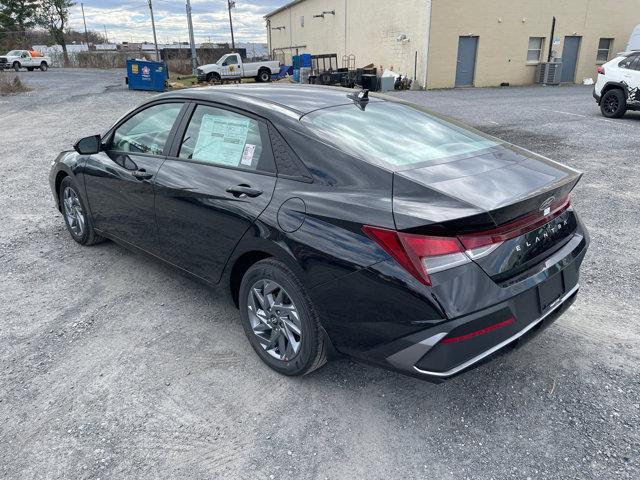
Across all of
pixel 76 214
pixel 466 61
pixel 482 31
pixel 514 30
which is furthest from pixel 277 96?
pixel 514 30

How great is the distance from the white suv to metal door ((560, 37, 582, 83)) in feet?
55.9

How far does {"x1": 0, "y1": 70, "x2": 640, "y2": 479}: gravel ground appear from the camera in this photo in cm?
238

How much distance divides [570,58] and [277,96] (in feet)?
100

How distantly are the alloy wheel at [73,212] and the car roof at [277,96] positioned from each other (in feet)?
5.83

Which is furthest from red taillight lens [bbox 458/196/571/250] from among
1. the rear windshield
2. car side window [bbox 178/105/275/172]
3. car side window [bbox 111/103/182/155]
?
car side window [bbox 111/103/182/155]

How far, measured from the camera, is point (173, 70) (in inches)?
1820

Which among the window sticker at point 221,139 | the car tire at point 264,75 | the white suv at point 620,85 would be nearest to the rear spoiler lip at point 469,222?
the window sticker at point 221,139

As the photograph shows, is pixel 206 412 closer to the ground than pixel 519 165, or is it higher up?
closer to the ground

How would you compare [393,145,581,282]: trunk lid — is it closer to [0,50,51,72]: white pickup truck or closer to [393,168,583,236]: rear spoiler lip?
[393,168,583,236]: rear spoiler lip

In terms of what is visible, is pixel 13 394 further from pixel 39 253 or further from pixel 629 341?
pixel 629 341

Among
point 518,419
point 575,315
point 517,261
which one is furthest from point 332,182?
point 575,315

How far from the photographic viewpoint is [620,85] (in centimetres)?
1262

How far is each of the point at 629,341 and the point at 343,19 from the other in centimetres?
3366

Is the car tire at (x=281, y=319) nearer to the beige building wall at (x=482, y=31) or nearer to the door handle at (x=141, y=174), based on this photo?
the door handle at (x=141, y=174)
